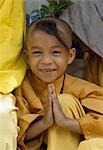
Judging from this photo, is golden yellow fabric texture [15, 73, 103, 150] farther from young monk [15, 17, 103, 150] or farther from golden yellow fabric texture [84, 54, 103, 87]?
golden yellow fabric texture [84, 54, 103, 87]

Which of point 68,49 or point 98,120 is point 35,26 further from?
point 98,120

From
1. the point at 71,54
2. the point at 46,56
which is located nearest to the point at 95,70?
the point at 71,54

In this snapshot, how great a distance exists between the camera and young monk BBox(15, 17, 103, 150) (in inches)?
65.5

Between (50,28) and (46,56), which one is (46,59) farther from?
(50,28)

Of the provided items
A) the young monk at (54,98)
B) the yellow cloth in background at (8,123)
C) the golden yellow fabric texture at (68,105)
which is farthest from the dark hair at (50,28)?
the yellow cloth in background at (8,123)

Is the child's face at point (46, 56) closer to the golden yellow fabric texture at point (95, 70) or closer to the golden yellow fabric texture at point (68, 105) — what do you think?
the golden yellow fabric texture at point (68, 105)

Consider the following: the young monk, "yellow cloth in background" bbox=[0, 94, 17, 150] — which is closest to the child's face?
the young monk

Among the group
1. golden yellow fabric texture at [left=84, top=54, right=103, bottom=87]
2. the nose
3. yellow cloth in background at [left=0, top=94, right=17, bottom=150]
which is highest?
the nose

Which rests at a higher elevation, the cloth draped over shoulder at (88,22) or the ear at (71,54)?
the cloth draped over shoulder at (88,22)

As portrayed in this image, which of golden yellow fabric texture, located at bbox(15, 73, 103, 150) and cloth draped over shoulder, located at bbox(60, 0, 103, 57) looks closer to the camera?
golden yellow fabric texture, located at bbox(15, 73, 103, 150)

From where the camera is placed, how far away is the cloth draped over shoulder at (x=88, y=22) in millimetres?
1796

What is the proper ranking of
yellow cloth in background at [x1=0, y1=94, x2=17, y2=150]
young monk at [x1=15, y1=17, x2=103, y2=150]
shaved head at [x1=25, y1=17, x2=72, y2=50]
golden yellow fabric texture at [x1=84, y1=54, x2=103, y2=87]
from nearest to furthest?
1. yellow cloth in background at [x1=0, y1=94, x2=17, y2=150]
2. young monk at [x1=15, y1=17, x2=103, y2=150]
3. shaved head at [x1=25, y1=17, x2=72, y2=50]
4. golden yellow fabric texture at [x1=84, y1=54, x2=103, y2=87]

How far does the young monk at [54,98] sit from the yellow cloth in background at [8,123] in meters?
0.06

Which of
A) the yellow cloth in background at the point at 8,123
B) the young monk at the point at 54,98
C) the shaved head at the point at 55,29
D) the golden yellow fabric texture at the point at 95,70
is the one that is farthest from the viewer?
the golden yellow fabric texture at the point at 95,70
